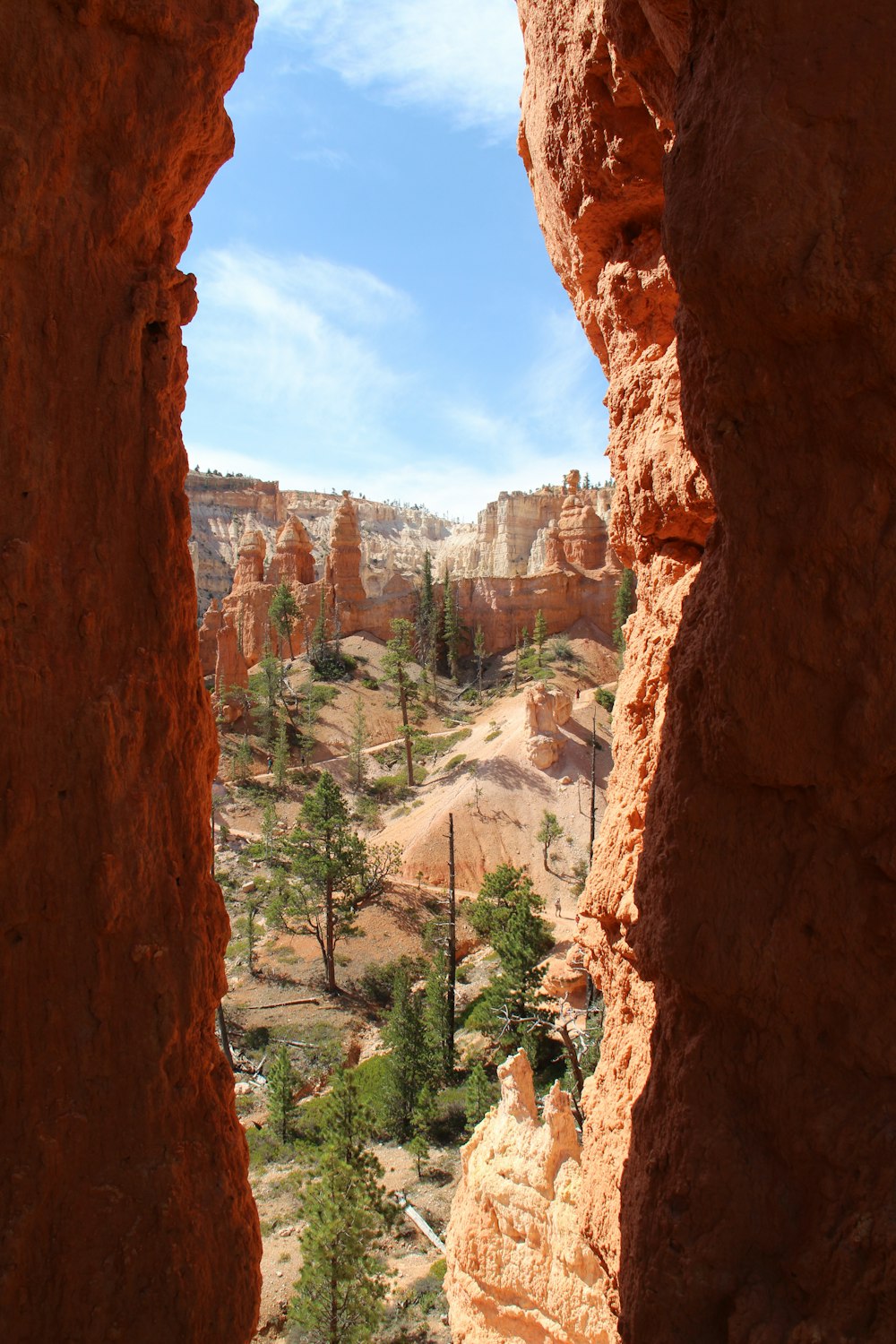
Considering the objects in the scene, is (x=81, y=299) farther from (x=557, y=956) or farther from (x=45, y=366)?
(x=557, y=956)

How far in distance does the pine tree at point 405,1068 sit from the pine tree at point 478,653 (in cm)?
3417

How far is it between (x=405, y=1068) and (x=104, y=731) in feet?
54.5

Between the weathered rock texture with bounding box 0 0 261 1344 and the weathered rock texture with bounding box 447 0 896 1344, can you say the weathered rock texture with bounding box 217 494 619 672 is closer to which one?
the weathered rock texture with bounding box 0 0 261 1344

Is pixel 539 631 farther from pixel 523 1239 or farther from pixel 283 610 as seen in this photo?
pixel 523 1239

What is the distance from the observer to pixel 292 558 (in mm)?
59719

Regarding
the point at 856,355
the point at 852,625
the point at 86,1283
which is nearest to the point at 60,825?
the point at 86,1283

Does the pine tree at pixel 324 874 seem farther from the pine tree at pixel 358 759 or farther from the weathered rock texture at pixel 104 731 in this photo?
the weathered rock texture at pixel 104 731

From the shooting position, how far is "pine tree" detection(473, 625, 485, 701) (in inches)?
2148

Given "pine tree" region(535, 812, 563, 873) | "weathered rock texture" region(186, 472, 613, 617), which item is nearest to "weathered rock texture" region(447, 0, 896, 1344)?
"pine tree" region(535, 812, 563, 873)

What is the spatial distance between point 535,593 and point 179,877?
57.1 m

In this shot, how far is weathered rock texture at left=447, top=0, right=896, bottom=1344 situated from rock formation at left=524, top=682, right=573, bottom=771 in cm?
3193

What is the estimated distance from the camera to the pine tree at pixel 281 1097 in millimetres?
18594

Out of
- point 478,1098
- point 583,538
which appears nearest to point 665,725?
point 478,1098

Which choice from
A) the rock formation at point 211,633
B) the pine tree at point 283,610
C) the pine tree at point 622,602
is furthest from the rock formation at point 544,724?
the rock formation at point 211,633
